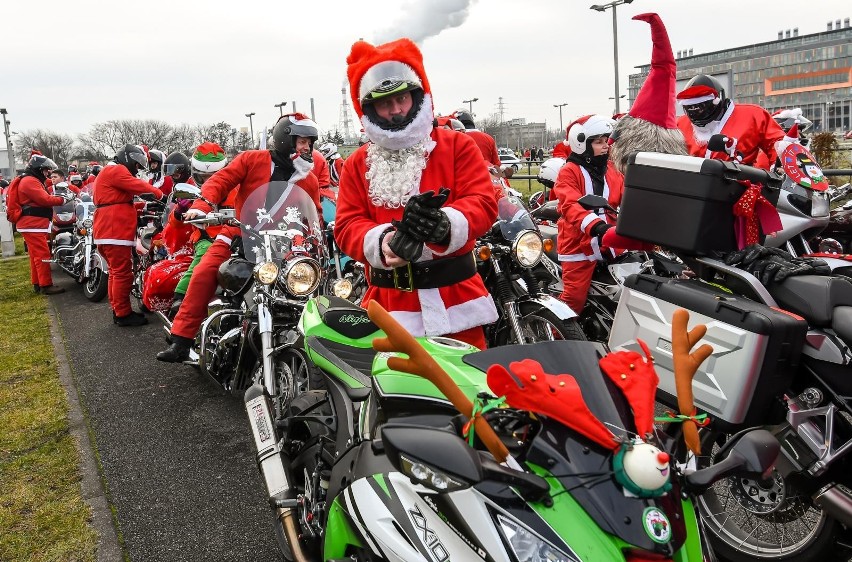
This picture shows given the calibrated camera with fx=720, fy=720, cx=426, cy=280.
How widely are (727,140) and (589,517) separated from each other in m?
3.44

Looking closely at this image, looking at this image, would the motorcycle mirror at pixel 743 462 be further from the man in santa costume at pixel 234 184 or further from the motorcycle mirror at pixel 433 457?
the man in santa costume at pixel 234 184

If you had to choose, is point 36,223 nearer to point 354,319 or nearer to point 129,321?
point 129,321

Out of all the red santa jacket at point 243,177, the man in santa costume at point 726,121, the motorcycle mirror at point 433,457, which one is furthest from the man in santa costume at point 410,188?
the man in santa costume at point 726,121

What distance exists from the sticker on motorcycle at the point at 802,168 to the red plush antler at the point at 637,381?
3.27 meters

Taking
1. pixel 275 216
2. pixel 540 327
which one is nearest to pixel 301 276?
A: pixel 275 216

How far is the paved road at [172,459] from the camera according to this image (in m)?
3.41

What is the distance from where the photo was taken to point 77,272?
1135cm

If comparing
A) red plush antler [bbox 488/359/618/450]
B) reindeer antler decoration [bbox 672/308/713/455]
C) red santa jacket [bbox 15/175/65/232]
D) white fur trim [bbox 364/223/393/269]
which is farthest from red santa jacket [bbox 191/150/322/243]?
red santa jacket [bbox 15/175/65/232]

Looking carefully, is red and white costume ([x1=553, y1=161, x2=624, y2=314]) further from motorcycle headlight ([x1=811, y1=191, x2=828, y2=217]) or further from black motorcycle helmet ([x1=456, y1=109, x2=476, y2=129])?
black motorcycle helmet ([x1=456, y1=109, x2=476, y2=129])

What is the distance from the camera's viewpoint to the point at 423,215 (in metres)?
2.56

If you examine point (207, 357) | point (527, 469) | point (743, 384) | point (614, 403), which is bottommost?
point (207, 357)

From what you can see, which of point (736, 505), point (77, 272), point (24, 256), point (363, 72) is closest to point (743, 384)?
point (736, 505)

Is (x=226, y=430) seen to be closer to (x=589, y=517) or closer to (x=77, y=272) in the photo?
(x=589, y=517)

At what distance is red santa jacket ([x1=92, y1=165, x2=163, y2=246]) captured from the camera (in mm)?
8445
